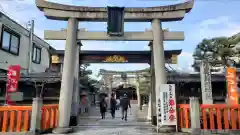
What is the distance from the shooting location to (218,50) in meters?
21.7

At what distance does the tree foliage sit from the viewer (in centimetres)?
2072

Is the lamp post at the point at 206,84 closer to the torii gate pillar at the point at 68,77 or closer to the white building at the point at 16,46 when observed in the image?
the torii gate pillar at the point at 68,77

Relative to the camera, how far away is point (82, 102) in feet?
78.0

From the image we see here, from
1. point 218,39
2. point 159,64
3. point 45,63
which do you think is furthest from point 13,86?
point 218,39

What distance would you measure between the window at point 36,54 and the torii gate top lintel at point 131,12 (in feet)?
46.2

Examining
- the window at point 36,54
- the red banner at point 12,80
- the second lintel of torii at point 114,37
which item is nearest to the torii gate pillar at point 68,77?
the second lintel of torii at point 114,37

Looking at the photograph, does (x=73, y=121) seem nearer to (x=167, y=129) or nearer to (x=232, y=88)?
(x=167, y=129)

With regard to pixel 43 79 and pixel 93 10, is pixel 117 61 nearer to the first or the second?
pixel 93 10

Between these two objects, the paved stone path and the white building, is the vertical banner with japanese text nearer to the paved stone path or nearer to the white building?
the paved stone path

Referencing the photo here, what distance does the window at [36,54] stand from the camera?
80.9 ft

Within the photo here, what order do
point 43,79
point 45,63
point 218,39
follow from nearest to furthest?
point 43,79 < point 218,39 < point 45,63

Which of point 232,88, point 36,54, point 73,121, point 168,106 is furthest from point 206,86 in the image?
point 36,54

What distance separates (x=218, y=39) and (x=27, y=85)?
17.2 m

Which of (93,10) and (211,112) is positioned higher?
(93,10)
